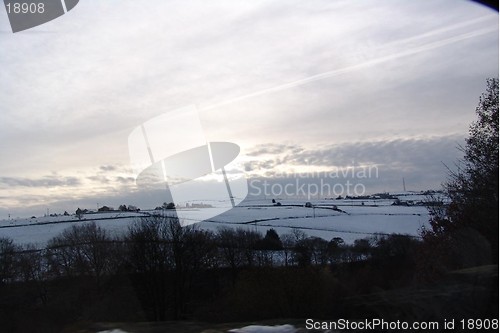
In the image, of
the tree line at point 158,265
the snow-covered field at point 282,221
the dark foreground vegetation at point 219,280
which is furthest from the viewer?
the snow-covered field at point 282,221

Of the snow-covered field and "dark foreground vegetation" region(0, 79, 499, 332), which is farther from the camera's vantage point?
the snow-covered field

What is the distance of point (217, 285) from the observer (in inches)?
254

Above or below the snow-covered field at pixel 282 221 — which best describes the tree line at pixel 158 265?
below

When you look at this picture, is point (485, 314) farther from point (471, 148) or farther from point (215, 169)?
point (471, 148)

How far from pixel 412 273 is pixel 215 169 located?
3.42 m

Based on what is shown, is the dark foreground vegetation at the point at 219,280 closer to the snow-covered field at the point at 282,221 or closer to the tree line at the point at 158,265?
the tree line at the point at 158,265

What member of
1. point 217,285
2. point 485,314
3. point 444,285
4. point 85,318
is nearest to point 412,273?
point 444,285

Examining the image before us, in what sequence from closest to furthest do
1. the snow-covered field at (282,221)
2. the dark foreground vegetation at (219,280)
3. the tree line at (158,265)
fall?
the dark foreground vegetation at (219,280), the tree line at (158,265), the snow-covered field at (282,221)

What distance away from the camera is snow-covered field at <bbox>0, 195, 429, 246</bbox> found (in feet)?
26.9

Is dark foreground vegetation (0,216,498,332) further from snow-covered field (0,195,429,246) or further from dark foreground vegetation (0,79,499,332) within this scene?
snow-covered field (0,195,429,246)

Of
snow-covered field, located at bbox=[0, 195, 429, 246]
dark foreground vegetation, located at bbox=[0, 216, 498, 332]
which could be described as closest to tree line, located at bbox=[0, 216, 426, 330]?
dark foreground vegetation, located at bbox=[0, 216, 498, 332]

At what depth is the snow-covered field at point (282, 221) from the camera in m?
8.19

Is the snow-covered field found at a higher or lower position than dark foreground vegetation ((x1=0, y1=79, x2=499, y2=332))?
higher

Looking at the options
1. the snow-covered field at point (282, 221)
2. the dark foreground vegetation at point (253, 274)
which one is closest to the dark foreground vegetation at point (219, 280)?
the dark foreground vegetation at point (253, 274)
